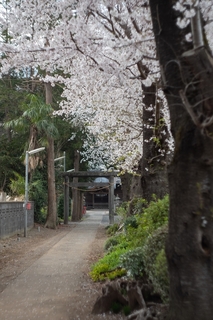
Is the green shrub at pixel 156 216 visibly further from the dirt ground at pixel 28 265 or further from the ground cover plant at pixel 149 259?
the dirt ground at pixel 28 265

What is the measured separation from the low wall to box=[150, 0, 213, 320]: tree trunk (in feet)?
45.6

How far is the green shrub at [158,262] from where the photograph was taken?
4973mm

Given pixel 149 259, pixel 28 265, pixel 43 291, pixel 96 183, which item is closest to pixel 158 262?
pixel 149 259

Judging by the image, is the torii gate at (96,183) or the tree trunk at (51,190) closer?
the tree trunk at (51,190)

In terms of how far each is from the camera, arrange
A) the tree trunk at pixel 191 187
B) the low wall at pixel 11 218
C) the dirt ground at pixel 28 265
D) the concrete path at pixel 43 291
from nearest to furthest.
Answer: the tree trunk at pixel 191 187
the concrete path at pixel 43 291
the dirt ground at pixel 28 265
the low wall at pixel 11 218

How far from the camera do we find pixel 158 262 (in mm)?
5055

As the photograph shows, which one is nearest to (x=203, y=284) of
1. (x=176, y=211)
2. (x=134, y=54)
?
(x=176, y=211)

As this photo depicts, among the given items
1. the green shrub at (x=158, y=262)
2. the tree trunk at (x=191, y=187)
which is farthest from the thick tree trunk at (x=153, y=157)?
the tree trunk at (x=191, y=187)

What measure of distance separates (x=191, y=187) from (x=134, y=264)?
2899 millimetres

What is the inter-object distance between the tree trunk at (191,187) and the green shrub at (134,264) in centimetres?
224

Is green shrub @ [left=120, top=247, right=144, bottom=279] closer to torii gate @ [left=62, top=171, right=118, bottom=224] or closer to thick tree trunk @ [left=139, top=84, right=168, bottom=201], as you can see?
thick tree trunk @ [left=139, top=84, right=168, bottom=201]

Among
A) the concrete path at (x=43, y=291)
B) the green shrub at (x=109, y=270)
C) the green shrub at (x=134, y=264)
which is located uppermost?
the green shrub at (x=134, y=264)

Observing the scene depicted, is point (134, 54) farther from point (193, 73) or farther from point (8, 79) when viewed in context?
point (8, 79)

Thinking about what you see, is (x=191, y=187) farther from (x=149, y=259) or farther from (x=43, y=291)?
(x=43, y=291)
